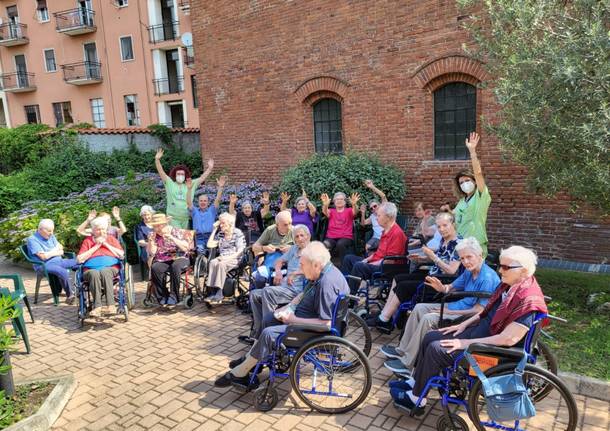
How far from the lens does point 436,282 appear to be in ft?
13.6

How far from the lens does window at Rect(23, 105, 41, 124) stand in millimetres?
31609

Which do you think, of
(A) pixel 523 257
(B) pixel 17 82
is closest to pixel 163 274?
(A) pixel 523 257

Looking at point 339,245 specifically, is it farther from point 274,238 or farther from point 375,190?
point 274,238

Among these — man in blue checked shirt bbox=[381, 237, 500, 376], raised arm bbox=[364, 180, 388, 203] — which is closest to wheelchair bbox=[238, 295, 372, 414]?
man in blue checked shirt bbox=[381, 237, 500, 376]

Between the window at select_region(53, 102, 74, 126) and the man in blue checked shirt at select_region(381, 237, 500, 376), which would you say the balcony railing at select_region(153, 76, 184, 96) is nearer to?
the window at select_region(53, 102, 74, 126)

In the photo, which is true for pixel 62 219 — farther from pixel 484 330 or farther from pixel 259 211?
pixel 484 330

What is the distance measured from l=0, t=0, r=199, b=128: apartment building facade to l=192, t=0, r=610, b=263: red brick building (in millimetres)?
14509

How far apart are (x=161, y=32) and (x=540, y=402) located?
92.3 ft

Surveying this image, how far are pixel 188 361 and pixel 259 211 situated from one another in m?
4.03

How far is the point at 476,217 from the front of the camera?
17.3 ft

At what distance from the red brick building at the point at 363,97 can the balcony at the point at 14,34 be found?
2615 centimetres

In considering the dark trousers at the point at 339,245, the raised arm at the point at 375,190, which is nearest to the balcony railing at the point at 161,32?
the raised arm at the point at 375,190

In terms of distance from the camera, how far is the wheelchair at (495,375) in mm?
2908

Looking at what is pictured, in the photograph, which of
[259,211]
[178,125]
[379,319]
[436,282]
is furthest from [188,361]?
[178,125]
